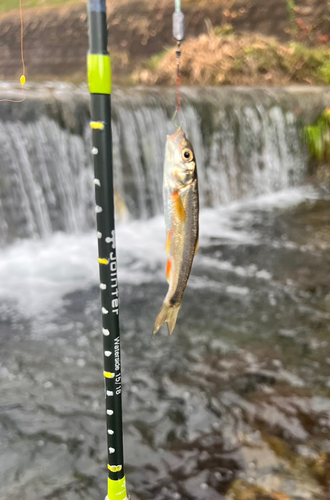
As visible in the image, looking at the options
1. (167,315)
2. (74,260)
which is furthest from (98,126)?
(74,260)

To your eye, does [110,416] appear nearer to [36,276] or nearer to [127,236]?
[36,276]

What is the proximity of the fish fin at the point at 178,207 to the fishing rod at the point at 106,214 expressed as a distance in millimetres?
236

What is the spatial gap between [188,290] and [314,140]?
7009 millimetres

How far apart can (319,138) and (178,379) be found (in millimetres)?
8683

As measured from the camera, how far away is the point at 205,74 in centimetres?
1246

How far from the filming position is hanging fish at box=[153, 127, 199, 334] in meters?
1.68

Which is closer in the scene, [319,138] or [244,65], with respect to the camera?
[319,138]

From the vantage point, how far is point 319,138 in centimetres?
1080

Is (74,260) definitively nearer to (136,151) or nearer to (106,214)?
(136,151)

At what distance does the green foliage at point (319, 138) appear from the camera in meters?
10.8

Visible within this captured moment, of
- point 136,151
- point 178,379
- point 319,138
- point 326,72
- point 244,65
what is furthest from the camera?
point 326,72

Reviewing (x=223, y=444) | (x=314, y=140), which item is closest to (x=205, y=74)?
(x=314, y=140)

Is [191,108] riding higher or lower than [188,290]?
higher

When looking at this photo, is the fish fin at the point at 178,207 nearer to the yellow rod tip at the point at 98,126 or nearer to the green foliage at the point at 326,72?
the yellow rod tip at the point at 98,126
